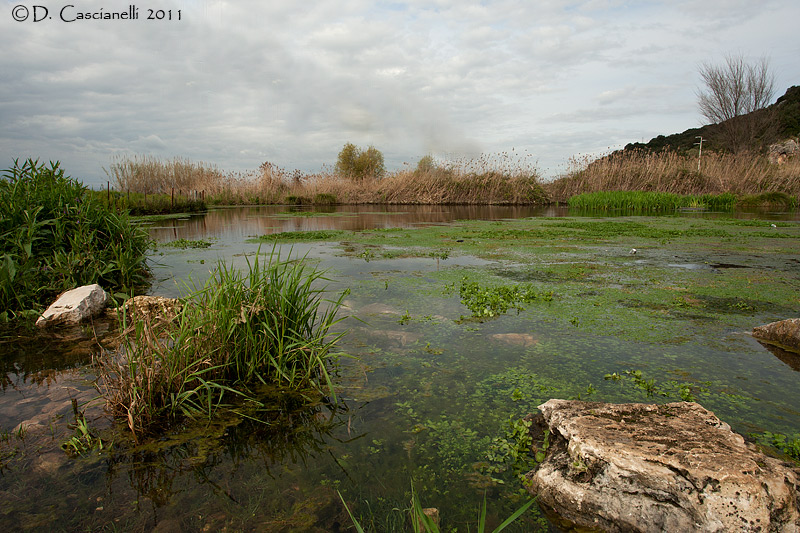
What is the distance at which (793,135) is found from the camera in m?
41.5

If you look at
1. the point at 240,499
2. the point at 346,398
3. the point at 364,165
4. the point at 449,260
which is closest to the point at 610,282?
the point at 449,260

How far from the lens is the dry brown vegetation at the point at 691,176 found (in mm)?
22750

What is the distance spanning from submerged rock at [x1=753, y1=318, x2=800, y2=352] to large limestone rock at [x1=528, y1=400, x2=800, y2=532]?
6.58 feet

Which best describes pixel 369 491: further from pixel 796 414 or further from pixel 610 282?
pixel 610 282

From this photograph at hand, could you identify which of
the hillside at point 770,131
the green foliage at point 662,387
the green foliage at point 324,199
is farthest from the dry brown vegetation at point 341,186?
the green foliage at point 662,387

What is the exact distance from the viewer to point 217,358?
106 inches

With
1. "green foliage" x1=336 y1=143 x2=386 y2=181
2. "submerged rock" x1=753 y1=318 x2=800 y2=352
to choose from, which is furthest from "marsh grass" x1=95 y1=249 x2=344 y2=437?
"green foliage" x1=336 y1=143 x2=386 y2=181

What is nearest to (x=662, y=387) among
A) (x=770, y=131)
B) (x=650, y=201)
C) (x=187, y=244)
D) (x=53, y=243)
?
(x=53, y=243)

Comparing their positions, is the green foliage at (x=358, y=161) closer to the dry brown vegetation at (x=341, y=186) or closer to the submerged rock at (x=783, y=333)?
the dry brown vegetation at (x=341, y=186)

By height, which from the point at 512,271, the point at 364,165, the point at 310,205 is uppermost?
the point at 364,165

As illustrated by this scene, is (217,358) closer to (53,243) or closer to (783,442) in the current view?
(783,442)

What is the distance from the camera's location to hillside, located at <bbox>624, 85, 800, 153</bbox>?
115 feet

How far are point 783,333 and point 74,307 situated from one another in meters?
5.97

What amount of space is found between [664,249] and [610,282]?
363 centimetres
